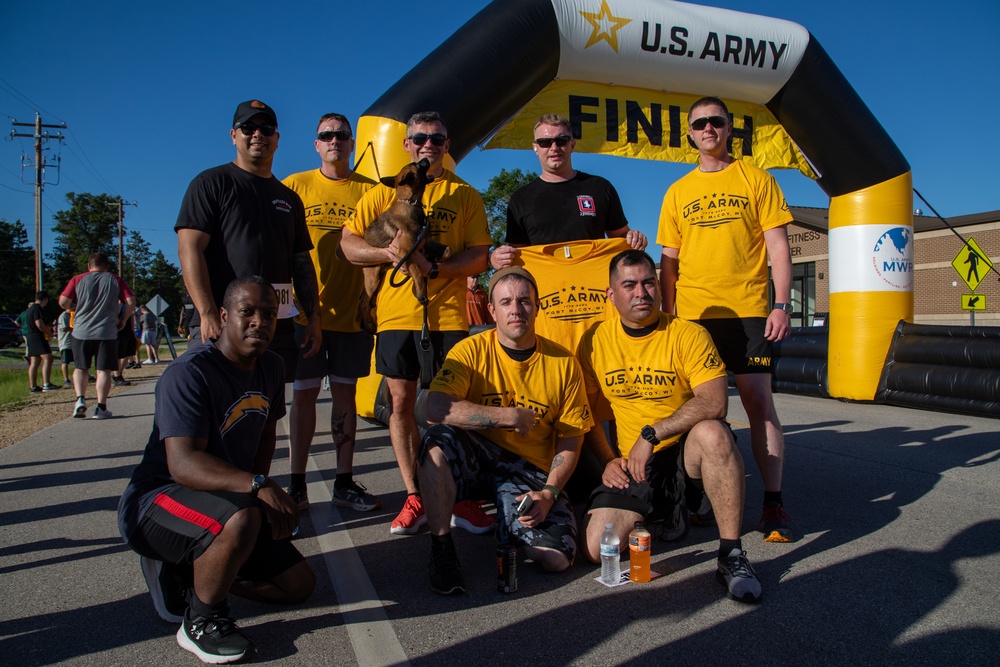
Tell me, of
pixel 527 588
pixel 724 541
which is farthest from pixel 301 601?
pixel 724 541

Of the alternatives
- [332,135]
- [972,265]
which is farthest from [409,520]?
[972,265]

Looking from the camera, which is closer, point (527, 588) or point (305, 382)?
point (527, 588)

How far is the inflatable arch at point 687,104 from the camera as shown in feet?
22.0

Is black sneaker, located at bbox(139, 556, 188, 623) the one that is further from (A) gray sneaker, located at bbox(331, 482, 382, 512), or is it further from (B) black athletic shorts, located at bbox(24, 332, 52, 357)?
(B) black athletic shorts, located at bbox(24, 332, 52, 357)

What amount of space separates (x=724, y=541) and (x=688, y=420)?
55cm

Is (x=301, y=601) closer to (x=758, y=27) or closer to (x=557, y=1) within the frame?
(x=557, y=1)

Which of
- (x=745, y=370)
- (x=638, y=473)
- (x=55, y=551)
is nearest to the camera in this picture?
(x=638, y=473)

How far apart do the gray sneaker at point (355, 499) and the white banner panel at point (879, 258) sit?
24.6 feet

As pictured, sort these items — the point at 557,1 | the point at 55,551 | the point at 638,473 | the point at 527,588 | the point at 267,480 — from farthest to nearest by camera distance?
1. the point at 557,1
2. the point at 55,551
3. the point at 638,473
4. the point at 527,588
5. the point at 267,480

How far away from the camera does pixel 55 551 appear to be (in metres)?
3.40

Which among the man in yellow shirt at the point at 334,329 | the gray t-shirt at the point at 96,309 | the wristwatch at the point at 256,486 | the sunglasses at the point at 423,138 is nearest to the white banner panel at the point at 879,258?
the man in yellow shirt at the point at 334,329

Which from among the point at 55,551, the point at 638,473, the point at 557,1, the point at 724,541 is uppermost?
the point at 557,1

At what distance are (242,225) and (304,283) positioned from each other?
0.53 m

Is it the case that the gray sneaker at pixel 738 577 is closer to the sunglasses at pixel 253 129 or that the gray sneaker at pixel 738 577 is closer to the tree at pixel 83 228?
the sunglasses at pixel 253 129
